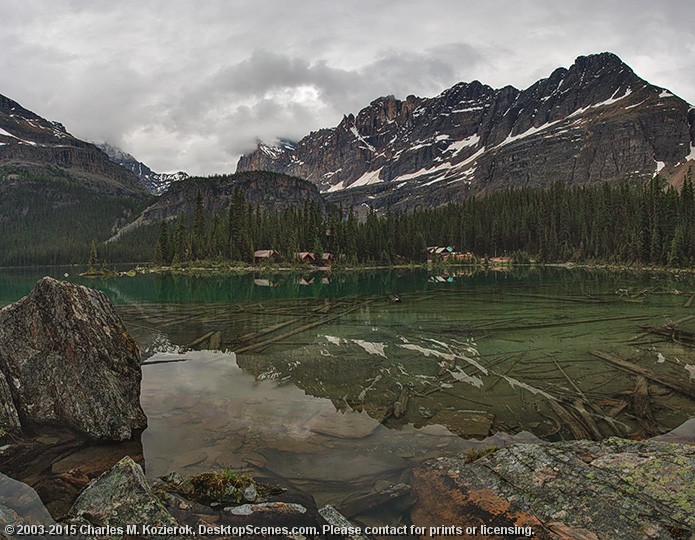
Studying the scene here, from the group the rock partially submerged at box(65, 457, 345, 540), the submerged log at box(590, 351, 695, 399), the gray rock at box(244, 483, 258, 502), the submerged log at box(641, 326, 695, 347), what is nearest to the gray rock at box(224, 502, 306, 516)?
the rock partially submerged at box(65, 457, 345, 540)

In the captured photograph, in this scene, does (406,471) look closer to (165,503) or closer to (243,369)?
(165,503)

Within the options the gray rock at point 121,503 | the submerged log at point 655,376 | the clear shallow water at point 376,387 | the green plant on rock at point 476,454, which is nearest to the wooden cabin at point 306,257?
the clear shallow water at point 376,387

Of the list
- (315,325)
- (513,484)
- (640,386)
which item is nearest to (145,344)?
(315,325)

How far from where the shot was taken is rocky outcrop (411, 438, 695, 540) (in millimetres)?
5590

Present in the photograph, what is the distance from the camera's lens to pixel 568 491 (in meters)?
6.36

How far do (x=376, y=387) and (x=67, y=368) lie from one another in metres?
8.26

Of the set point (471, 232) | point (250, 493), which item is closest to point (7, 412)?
point (250, 493)

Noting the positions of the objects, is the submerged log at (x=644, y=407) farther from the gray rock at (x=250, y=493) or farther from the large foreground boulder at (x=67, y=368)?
the large foreground boulder at (x=67, y=368)

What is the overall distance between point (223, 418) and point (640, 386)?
11.8 meters

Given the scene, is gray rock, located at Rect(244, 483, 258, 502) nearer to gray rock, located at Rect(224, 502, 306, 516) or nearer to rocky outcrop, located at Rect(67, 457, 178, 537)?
gray rock, located at Rect(224, 502, 306, 516)

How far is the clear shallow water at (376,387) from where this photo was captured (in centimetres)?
881

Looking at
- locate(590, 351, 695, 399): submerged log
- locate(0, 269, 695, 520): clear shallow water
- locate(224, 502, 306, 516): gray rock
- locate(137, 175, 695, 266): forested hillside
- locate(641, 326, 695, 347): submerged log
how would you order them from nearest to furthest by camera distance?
locate(224, 502, 306, 516): gray rock
locate(0, 269, 695, 520): clear shallow water
locate(590, 351, 695, 399): submerged log
locate(641, 326, 695, 347): submerged log
locate(137, 175, 695, 266): forested hillside

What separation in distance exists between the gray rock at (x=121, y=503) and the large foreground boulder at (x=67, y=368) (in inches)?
152

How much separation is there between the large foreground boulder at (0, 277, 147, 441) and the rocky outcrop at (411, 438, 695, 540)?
22.5 ft
